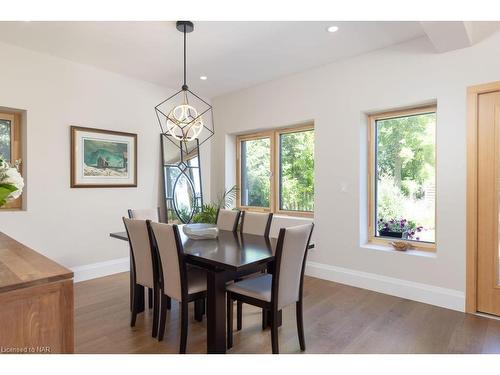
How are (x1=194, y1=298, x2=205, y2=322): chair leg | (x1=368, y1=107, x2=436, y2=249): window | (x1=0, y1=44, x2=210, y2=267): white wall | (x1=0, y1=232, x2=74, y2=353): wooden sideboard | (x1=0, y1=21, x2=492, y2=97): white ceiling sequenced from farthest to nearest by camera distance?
(x1=0, y1=44, x2=210, y2=267): white wall < (x1=368, y1=107, x2=436, y2=249): window < (x1=0, y1=21, x2=492, y2=97): white ceiling < (x1=194, y1=298, x2=205, y2=322): chair leg < (x1=0, y1=232, x2=74, y2=353): wooden sideboard

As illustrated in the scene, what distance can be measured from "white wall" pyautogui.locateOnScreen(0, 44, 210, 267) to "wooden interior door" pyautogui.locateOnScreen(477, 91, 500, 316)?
3893mm

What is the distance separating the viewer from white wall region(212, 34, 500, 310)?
290 cm

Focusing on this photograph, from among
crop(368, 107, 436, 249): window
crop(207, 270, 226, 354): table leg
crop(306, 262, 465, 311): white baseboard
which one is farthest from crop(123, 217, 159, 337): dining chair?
crop(368, 107, 436, 249): window

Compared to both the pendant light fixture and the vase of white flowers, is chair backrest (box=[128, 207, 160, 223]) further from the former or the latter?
the vase of white flowers

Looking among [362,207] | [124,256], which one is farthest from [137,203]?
[362,207]

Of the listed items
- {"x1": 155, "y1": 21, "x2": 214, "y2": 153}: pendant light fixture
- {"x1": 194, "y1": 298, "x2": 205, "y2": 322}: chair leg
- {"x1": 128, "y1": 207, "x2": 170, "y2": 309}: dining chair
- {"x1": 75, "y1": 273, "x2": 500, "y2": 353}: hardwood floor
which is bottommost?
{"x1": 75, "y1": 273, "x2": 500, "y2": 353}: hardwood floor

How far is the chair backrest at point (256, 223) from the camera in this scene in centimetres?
298

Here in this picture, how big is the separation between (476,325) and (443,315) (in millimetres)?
251

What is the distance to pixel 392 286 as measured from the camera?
3316 millimetres

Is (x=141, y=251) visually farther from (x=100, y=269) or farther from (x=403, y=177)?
(x=403, y=177)

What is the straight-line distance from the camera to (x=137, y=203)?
170 inches

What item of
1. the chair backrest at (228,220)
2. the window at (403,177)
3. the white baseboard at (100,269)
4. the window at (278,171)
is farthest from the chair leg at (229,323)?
the white baseboard at (100,269)

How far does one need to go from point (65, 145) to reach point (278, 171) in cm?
279

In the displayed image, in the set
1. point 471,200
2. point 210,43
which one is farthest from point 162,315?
point 471,200
